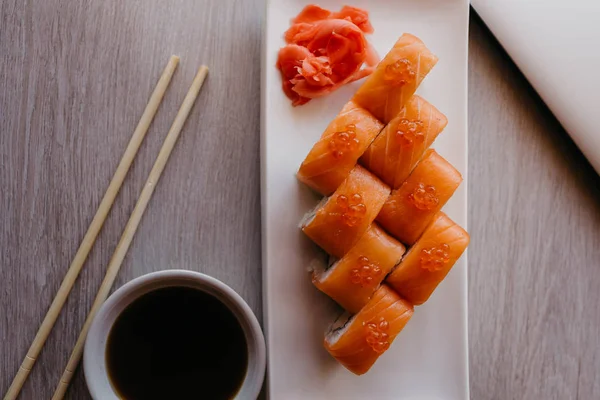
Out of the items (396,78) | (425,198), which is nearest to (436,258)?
(425,198)

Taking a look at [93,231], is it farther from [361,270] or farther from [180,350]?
[361,270]

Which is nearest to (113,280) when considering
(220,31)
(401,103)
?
(220,31)

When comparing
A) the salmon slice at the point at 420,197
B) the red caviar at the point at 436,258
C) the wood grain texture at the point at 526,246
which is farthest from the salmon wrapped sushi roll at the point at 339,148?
the wood grain texture at the point at 526,246

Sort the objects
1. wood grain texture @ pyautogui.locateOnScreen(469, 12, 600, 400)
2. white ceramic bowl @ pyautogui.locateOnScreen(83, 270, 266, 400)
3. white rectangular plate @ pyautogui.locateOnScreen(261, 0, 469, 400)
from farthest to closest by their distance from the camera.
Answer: wood grain texture @ pyautogui.locateOnScreen(469, 12, 600, 400), white rectangular plate @ pyautogui.locateOnScreen(261, 0, 469, 400), white ceramic bowl @ pyautogui.locateOnScreen(83, 270, 266, 400)

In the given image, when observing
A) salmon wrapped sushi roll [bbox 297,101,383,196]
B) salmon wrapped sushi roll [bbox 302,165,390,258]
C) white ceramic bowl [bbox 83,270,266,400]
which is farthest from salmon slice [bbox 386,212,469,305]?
white ceramic bowl [bbox 83,270,266,400]

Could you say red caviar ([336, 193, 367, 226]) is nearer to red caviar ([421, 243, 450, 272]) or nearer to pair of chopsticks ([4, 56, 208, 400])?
red caviar ([421, 243, 450, 272])

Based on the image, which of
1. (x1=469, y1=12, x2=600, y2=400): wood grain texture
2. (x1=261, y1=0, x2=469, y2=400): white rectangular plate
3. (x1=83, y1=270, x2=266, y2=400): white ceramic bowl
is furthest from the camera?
(x1=469, y1=12, x2=600, y2=400): wood grain texture

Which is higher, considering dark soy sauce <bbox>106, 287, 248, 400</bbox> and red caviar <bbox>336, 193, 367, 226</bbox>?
red caviar <bbox>336, 193, 367, 226</bbox>
